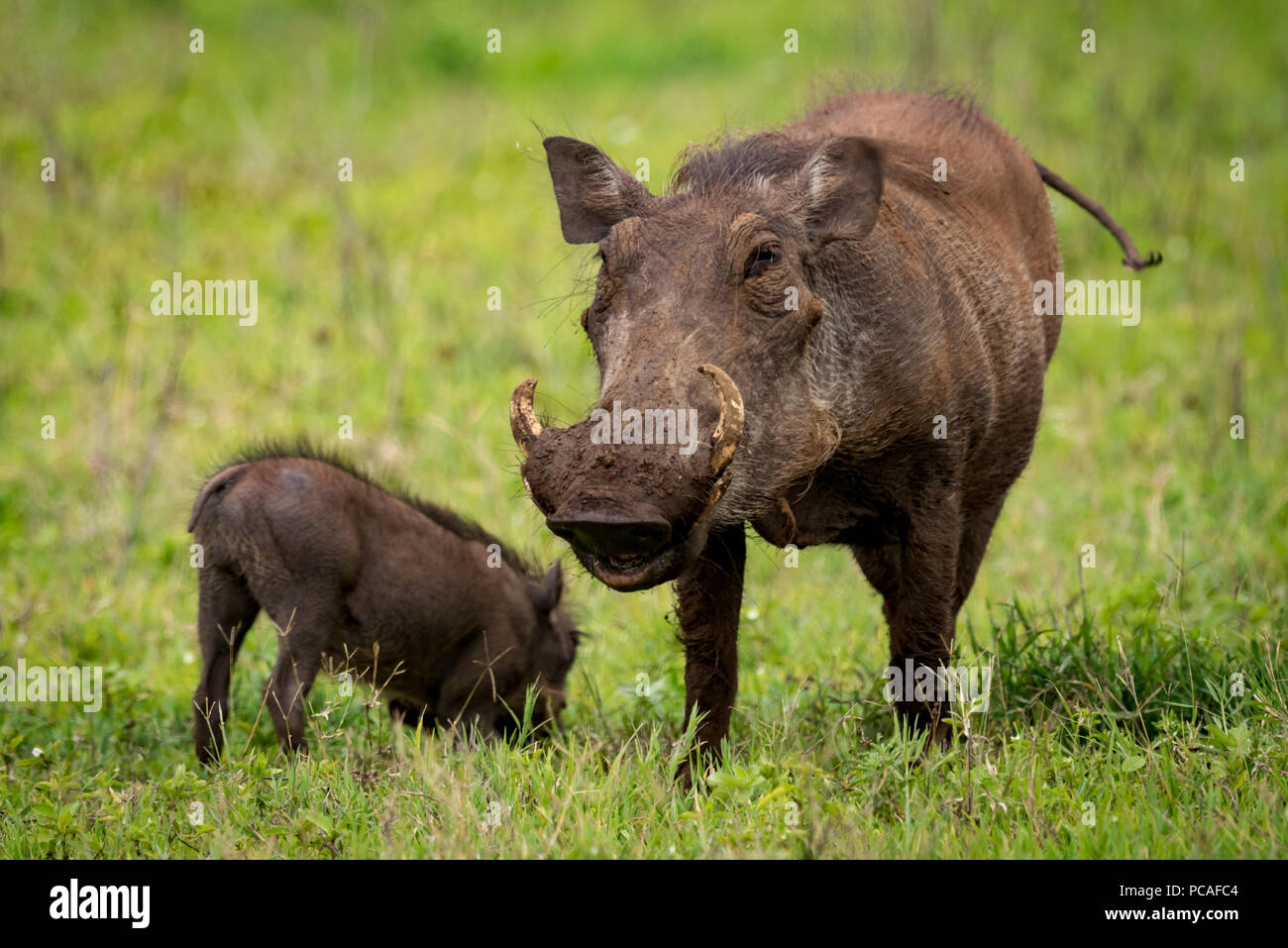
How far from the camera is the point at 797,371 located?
3793 mm

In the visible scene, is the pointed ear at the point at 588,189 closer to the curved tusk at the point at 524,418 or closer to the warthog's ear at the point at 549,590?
the curved tusk at the point at 524,418

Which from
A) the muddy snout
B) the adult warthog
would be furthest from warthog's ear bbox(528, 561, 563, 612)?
the muddy snout

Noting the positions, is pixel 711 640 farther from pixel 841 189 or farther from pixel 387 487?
pixel 387 487

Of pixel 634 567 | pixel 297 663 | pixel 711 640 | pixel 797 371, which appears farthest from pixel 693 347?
pixel 297 663

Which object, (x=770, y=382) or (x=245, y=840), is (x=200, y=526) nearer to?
(x=245, y=840)

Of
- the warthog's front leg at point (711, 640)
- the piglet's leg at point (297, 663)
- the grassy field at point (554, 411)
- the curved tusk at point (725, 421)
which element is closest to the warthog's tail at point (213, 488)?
the piglet's leg at point (297, 663)

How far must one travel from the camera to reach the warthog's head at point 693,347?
3.23m

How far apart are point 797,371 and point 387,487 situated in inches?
104

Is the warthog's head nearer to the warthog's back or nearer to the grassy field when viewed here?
the warthog's back

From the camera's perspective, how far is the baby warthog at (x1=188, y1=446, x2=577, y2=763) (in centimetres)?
505

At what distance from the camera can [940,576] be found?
4.28 m

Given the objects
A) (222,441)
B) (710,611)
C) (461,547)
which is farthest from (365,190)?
(710,611)

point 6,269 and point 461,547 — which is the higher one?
point 6,269

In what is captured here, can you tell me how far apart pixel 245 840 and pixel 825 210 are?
2163 mm
